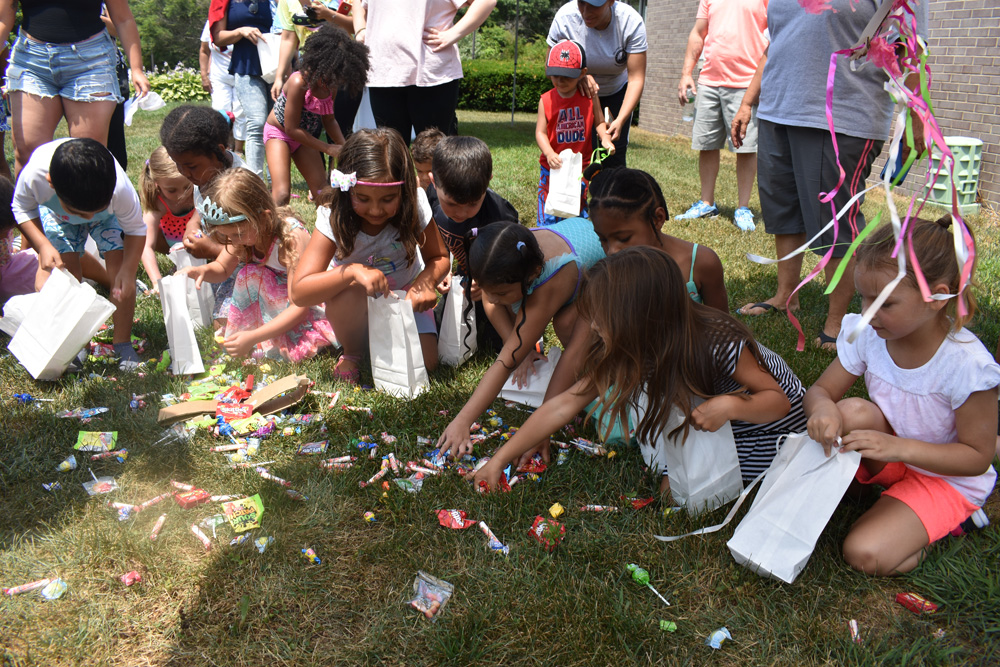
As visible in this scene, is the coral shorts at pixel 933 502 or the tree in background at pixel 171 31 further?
the tree in background at pixel 171 31

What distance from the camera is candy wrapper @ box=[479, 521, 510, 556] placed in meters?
2.35

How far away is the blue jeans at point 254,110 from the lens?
5.79 metres

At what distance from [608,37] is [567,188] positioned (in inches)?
46.5

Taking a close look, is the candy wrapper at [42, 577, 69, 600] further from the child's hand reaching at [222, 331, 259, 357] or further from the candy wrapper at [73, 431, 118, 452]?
the child's hand reaching at [222, 331, 259, 357]

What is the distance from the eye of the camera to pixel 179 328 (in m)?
3.47

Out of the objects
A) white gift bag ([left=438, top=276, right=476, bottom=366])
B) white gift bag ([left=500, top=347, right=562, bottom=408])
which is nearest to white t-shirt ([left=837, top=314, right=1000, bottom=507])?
white gift bag ([left=500, top=347, right=562, bottom=408])

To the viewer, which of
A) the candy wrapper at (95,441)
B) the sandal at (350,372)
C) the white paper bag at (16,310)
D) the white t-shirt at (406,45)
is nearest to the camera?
the candy wrapper at (95,441)

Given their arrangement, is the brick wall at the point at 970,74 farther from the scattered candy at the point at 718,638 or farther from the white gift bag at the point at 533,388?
the scattered candy at the point at 718,638

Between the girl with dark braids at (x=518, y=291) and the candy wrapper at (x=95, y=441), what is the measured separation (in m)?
1.40

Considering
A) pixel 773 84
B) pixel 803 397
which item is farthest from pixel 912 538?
pixel 773 84

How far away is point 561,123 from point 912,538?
357 centimetres

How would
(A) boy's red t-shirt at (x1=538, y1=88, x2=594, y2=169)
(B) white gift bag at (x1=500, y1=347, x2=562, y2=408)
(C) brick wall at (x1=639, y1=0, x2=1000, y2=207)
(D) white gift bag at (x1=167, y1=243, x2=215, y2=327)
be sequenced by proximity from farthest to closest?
(C) brick wall at (x1=639, y1=0, x2=1000, y2=207) → (A) boy's red t-shirt at (x1=538, y1=88, x2=594, y2=169) → (D) white gift bag at (x1=167, y1=243, x2=215, y2=327) → (B) white gift bag at (x1=500, y1=347, x2=562, y2=408)

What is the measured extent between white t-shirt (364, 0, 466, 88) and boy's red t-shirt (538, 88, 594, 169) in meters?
0.78

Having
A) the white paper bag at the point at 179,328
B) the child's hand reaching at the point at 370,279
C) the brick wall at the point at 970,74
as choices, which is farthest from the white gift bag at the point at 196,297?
the brick wall at the point at 970,74
